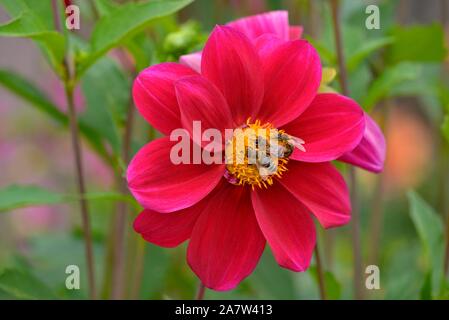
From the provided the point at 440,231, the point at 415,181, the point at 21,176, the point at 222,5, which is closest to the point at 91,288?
the point at 440,231

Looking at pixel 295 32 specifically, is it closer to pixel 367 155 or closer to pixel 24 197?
pixel 367 155

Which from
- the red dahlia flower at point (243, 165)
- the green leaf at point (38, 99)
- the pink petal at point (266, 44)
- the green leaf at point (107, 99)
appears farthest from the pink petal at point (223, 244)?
the green leaf at point (38, 99)

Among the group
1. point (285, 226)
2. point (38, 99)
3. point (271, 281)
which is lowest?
point (271, 281)

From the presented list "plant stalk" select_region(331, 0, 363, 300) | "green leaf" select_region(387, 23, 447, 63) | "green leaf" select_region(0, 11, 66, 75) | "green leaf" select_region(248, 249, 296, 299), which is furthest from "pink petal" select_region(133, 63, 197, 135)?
"green leaf" select_region(387, 23, 447, 63)

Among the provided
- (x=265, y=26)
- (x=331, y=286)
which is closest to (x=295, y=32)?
(x=265, y=26)

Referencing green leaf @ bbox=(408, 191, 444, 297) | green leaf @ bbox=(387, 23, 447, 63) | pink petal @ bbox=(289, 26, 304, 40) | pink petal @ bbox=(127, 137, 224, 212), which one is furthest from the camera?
green leaf @ bbox=(387, 23, 447, 63)

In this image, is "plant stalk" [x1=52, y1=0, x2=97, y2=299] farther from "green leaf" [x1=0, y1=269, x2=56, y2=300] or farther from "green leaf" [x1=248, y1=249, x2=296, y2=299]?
"green leaf" [x1=248, y1=249, x2=296, y2=299]

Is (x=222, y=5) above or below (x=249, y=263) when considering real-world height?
above

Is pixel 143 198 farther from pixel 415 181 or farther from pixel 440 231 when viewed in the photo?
pixel 415 181
